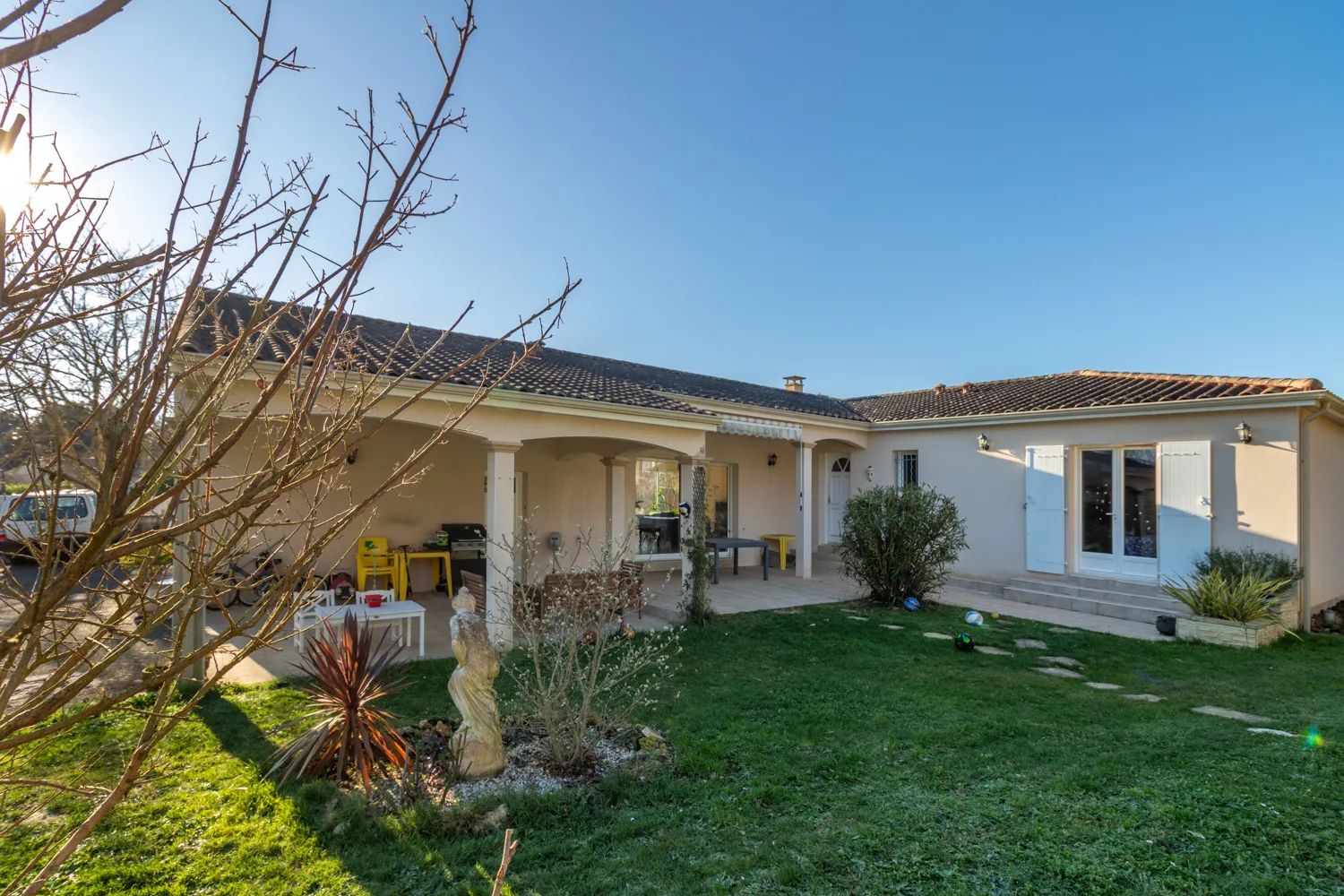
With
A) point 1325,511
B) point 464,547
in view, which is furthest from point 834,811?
point 1325,511

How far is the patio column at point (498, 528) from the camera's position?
8.67m

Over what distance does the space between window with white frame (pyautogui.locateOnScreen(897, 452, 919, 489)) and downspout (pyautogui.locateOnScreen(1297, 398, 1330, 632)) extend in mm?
7288

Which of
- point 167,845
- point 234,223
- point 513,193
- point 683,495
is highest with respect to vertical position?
point 513,193

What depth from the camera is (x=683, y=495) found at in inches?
510

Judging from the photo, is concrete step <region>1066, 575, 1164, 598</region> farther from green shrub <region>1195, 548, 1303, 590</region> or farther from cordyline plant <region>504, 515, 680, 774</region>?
cordyline plant <region>504, 515, 680, 774</region>

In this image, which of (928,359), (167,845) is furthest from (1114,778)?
(928,359)

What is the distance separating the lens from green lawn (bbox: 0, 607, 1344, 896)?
3.77 m

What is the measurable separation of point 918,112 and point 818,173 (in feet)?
7.66

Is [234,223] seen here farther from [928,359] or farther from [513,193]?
[928,359]

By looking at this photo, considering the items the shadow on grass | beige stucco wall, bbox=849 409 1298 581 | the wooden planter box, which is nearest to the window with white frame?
beige stucco wall, bbox=849 409 1298 581

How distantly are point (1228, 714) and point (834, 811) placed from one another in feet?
17.0

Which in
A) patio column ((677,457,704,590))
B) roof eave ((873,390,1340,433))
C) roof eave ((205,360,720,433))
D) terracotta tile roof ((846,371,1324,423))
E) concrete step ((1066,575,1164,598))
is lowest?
concrete step ((1066,575,1164,598))

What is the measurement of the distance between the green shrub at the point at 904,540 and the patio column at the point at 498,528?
283 inches

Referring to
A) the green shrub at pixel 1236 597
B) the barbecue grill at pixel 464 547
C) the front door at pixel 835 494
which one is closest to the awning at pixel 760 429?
the front door at pixel 835 494
